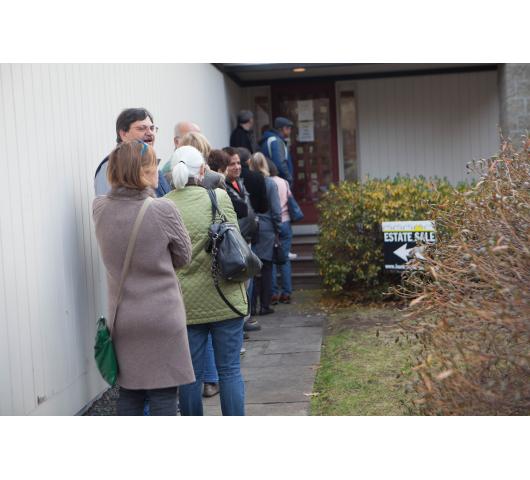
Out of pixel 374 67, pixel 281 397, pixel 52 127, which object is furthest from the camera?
pixel 374 67

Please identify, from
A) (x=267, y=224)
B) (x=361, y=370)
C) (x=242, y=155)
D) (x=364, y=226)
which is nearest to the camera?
(x=361, y=370)

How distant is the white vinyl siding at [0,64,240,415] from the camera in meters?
4.43

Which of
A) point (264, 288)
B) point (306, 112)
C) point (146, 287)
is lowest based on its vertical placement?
point (264, 288)

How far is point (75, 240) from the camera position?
5449 mm

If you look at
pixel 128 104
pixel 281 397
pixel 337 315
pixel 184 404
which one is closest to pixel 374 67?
pixel 337 315

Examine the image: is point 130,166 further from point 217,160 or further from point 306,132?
point 306,132

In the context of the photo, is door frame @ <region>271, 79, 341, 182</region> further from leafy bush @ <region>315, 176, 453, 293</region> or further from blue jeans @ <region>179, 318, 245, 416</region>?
blue jeans @ <region>179, 318, 245, 416</region>

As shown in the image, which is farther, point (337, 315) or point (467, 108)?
point (467, 108)

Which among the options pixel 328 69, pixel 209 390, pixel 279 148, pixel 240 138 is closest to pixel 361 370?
pixel 209 390

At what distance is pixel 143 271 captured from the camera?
150 inches

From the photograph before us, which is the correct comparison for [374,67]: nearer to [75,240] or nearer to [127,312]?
[75,240]

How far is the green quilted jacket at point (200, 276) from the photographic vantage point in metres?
4.31

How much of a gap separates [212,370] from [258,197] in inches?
113

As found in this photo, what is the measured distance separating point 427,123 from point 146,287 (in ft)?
35.0
